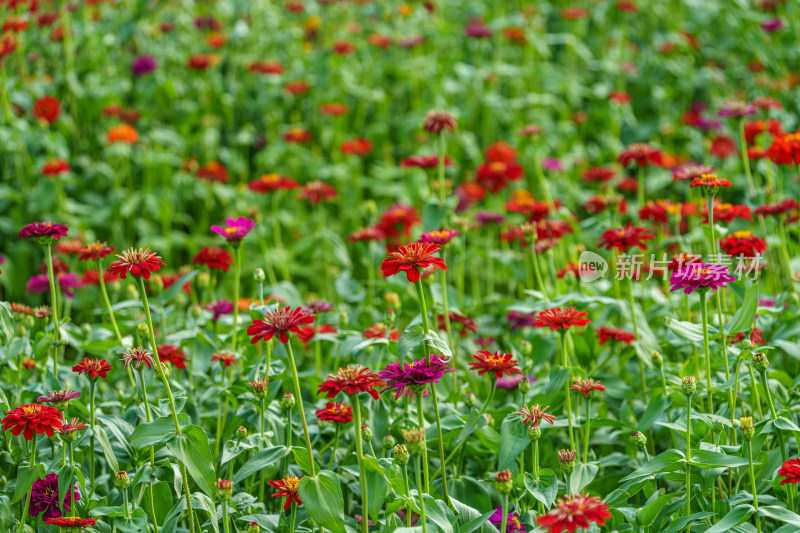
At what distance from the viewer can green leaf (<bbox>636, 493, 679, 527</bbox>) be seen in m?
1.70

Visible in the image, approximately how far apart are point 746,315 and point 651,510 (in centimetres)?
61

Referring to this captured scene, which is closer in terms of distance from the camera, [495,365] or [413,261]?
[413,261]

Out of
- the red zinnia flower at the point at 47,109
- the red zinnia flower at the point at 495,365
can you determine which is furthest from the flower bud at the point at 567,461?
the red zinnia flower at the point at 47,109

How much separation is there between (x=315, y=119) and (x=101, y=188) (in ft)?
4.48

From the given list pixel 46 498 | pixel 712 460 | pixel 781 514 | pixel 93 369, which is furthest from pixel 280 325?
pixel 781 514

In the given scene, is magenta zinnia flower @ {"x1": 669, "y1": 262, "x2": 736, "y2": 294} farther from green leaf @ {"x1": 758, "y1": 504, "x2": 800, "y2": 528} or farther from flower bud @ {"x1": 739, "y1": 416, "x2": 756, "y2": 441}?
green leaf @ {"x1": 758, "y1": 504, "x2": 800, "y2": 528}

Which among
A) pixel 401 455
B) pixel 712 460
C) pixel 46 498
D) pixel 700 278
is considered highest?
pixel 700 278

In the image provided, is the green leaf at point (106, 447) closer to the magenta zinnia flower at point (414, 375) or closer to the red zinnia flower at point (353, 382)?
the red zinnia flower at point (353, 382)

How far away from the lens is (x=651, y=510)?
5.62ft

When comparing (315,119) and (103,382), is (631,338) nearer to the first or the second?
(103,382)

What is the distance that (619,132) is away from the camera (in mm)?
4832

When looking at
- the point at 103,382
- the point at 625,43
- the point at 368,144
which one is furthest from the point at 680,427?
the point at 625,43

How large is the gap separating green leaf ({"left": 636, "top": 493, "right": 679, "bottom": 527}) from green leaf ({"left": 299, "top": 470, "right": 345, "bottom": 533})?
2.22ft

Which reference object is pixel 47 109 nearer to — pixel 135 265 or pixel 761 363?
pixel 135 265
